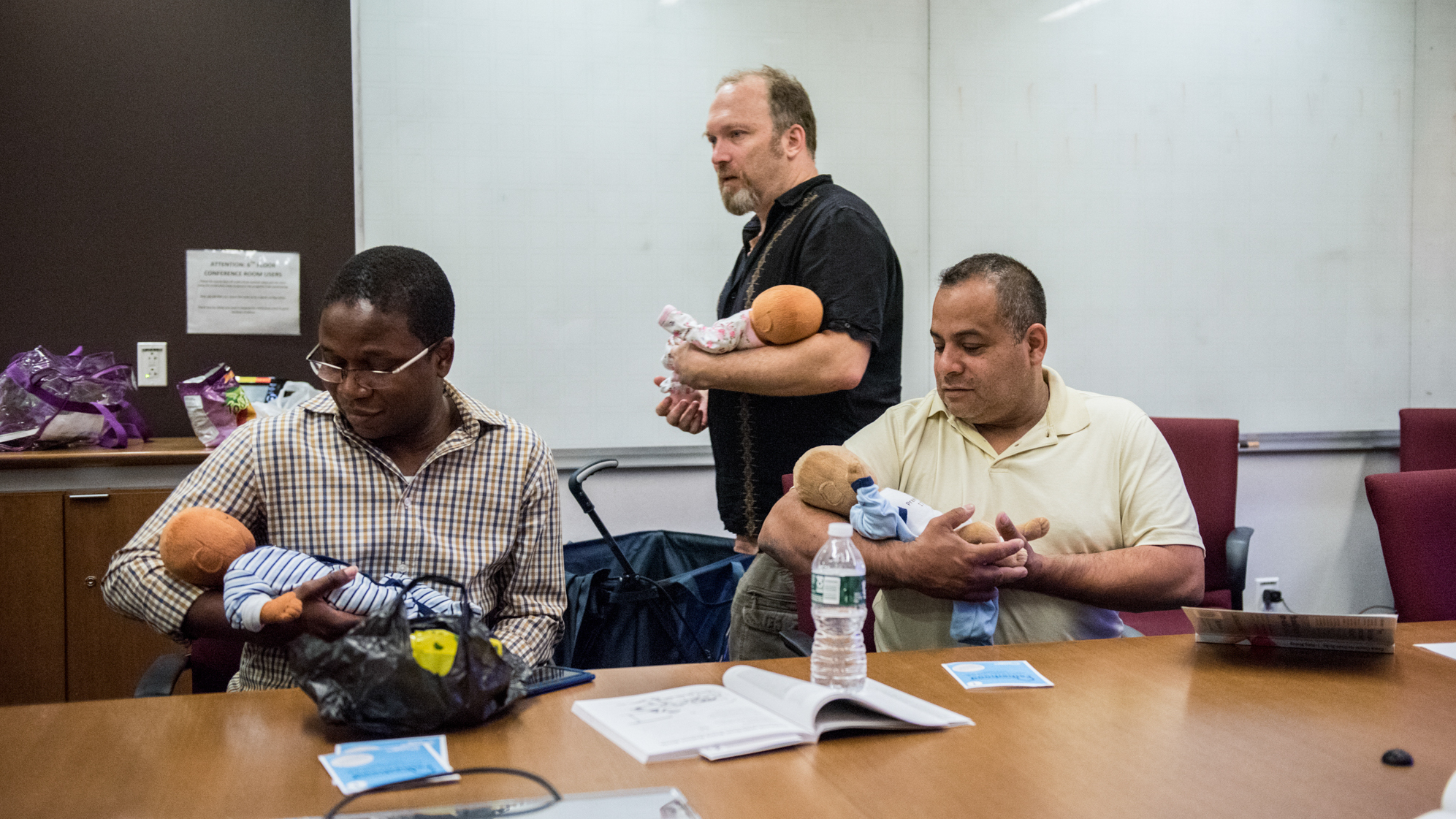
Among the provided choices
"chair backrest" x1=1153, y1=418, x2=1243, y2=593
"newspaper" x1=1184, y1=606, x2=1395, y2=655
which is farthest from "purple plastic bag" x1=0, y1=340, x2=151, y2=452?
"chair backrest" x1=1153, y1=418, x2=1243, y2=593

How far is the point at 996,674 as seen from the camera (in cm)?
148

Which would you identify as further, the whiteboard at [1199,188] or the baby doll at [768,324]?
the whiteboard at [1199,188]

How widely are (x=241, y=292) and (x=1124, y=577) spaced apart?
265cm

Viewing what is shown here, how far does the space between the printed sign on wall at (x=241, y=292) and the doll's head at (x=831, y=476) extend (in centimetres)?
208

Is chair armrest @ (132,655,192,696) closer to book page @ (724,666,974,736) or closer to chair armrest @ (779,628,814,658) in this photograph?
book page @ (724,666,974,736)

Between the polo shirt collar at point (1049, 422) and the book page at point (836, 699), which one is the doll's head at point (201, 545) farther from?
the polo shirt collar at point (1049, 422)

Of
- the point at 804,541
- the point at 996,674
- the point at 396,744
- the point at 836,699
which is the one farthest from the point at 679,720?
the point at 804,541

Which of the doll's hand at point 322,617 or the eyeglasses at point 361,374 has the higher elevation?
the eyeglasses at point 361,374

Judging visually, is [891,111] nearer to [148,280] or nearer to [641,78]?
[641,78]

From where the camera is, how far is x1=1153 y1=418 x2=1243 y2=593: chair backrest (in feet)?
9.78

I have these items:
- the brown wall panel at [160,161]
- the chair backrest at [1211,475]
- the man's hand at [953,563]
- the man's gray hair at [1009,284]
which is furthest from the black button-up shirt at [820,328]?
the brown wall panel at [160,161]

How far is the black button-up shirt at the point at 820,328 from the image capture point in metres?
2.19

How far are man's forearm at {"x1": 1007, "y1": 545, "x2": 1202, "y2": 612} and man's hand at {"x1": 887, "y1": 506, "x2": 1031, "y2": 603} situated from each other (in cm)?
8

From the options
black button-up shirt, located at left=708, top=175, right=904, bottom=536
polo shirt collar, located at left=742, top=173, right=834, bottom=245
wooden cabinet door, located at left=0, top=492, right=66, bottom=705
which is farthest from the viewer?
wooden cabinet door, located at left=0, top=492, right=66, bottom=705
